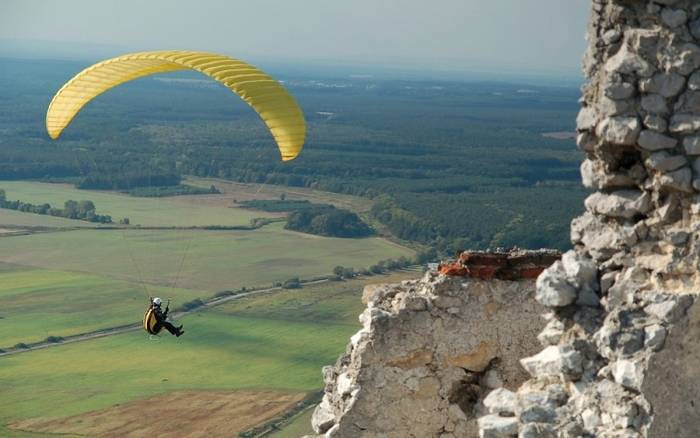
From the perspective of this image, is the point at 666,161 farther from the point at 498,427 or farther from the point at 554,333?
the point at 498,427

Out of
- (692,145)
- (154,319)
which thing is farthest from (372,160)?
(692,145)

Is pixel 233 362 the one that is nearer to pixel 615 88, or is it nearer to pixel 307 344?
→ pixel 307 344

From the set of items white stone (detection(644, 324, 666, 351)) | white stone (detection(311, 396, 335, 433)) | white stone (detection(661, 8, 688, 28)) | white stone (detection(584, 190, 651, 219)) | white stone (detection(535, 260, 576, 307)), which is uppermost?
white stone (detection(661, 8, 688, 28))

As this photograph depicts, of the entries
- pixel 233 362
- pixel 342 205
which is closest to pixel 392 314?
pixel 233 362

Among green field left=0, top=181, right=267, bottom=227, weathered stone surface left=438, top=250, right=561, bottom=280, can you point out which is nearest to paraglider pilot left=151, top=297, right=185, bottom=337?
weathered stone surface left=438, top=250, right=561, bottom=280

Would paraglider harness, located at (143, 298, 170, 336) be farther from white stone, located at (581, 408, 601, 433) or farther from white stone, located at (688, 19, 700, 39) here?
white stone, located at (688, 19, 700, 39)

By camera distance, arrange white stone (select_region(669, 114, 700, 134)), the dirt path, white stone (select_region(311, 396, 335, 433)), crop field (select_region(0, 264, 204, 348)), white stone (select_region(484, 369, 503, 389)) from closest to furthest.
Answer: white stone (select_region(669, 114, 700, 134)), white stone (select_region(484, 369, 503, 389)), white stone (select_region(311, 396, 335, 433)), the dirt path, crop field (select_region(0, 264, 204, 348))

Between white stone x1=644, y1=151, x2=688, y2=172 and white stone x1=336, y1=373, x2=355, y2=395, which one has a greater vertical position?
white stone x1=644, y1=151, x2=688, y2=172
